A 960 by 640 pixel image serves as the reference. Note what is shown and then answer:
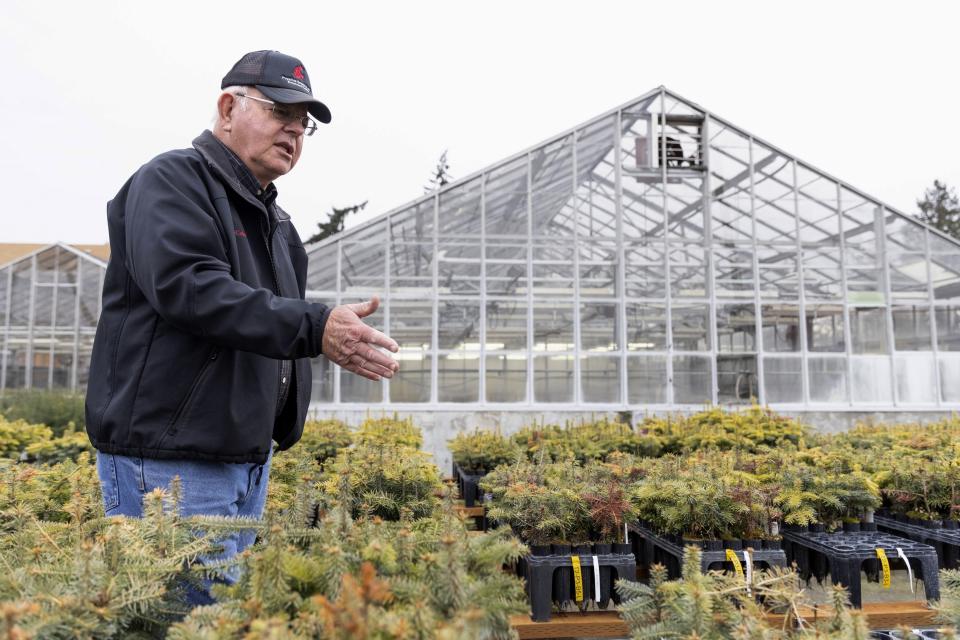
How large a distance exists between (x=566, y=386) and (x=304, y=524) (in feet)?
30.4

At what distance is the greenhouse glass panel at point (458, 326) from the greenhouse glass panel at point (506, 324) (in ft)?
0.66

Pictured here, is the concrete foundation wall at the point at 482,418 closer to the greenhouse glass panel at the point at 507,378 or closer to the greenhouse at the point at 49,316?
the greenhouse glass panel at the point at 507,378

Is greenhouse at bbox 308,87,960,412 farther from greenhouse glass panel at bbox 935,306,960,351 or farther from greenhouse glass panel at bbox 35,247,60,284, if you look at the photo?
greenhouse glass panel at bbox 35,247,60,284

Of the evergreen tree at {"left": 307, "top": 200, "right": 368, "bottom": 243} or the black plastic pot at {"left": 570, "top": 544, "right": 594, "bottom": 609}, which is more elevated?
the evergreen tree at {"left": 307, "top": 200, "right": 368, "bottom": 243}

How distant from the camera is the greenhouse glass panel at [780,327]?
10805mm

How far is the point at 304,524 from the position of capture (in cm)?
141

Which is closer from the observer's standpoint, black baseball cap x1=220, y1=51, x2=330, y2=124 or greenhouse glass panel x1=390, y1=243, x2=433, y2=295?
black baseball cap x1=220, y1=51, x2=330, y2=124

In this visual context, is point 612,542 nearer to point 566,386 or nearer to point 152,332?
point 152,332

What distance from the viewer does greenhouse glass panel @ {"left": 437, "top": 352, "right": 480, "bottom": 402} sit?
10.3 m

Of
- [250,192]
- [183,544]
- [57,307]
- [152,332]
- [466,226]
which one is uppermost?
[466,226]

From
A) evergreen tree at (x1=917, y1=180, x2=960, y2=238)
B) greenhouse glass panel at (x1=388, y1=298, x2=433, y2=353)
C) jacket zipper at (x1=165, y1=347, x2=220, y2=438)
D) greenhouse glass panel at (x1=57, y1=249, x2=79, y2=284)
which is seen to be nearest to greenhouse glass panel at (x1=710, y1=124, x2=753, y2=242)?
greenhouse glass panel at (x1=388, y1=298, x2=433, y2=353)

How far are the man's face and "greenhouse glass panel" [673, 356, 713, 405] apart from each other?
9.46 meters

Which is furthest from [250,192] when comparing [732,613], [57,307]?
[57,307]

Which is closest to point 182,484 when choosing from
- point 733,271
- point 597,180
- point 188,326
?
point 188,326
